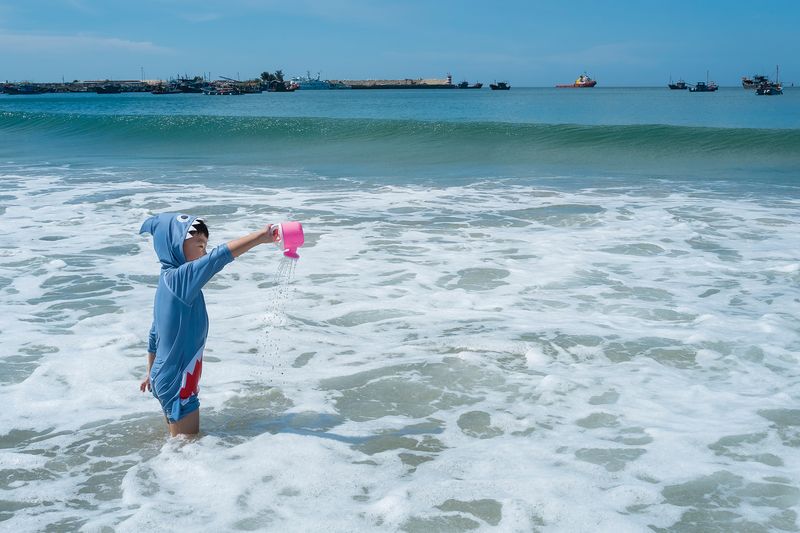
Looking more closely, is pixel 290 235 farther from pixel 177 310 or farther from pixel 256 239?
pixel 177 310

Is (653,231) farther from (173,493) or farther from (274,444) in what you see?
(173,493)

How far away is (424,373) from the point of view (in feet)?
17.2

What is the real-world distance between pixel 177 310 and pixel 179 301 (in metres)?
0.06

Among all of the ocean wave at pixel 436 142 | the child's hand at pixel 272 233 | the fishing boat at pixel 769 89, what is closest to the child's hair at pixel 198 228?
the child's hand at pixel 272 233

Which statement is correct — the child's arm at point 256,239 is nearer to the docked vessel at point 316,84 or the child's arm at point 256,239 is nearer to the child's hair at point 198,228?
the child's hair at point 198,228

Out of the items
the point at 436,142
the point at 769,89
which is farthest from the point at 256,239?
the point at 769,89

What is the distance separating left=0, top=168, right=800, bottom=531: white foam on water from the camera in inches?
143

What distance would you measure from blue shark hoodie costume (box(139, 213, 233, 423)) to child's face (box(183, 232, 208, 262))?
0.07 ft

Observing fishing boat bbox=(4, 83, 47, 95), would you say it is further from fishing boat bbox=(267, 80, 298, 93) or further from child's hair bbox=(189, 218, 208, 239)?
child's hair bbox=(189, 218, 208, 239)

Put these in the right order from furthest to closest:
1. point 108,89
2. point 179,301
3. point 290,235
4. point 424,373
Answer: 1. point 108,89
2. point 424,373
3. point 179,301
4. point 290,235

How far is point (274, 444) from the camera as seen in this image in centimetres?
417

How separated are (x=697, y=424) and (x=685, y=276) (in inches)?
151

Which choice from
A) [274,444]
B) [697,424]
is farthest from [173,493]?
[697,424]

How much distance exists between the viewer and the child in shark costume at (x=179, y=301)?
11.7 feet
